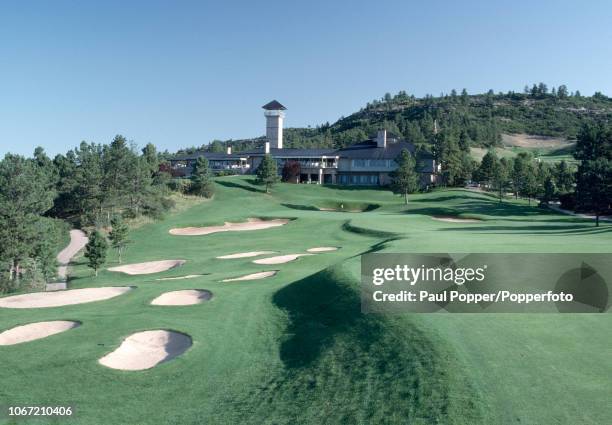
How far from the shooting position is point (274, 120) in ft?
450

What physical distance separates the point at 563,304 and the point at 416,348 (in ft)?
20.2

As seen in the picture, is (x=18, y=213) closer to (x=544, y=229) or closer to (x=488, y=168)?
(x=544, y=229)

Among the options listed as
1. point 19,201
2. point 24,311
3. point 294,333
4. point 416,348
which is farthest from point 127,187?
point 416,348

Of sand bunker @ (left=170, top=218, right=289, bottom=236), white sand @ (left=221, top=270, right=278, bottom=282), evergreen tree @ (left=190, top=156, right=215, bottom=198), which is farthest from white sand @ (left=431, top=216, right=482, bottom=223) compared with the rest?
evergreen tree @ (left=190, top=156, right=215, bottom=198)

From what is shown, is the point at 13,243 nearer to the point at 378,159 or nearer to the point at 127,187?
the point at 127,187

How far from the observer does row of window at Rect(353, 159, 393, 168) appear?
105m

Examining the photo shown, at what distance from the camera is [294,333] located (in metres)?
19.6

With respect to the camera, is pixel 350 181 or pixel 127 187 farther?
pixel 350 181

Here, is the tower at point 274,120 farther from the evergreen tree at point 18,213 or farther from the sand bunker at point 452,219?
the evergreen tree at point 18,213

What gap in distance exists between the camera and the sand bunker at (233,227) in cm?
5888

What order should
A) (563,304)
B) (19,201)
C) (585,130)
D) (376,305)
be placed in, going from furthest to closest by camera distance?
(585,130) < (19,201) < (376,305) < (563,304)

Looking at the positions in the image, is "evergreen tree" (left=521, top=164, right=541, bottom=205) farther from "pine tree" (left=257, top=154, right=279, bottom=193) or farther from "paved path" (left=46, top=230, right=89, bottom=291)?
"paved path" (left=46, top=230, right=89, bottom=291)

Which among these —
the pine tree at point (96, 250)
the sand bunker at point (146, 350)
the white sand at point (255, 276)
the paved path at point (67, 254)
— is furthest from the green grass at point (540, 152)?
the sand bunker at point (146, 350)

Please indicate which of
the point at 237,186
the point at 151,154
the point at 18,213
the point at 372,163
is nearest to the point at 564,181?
the point at 372,163
